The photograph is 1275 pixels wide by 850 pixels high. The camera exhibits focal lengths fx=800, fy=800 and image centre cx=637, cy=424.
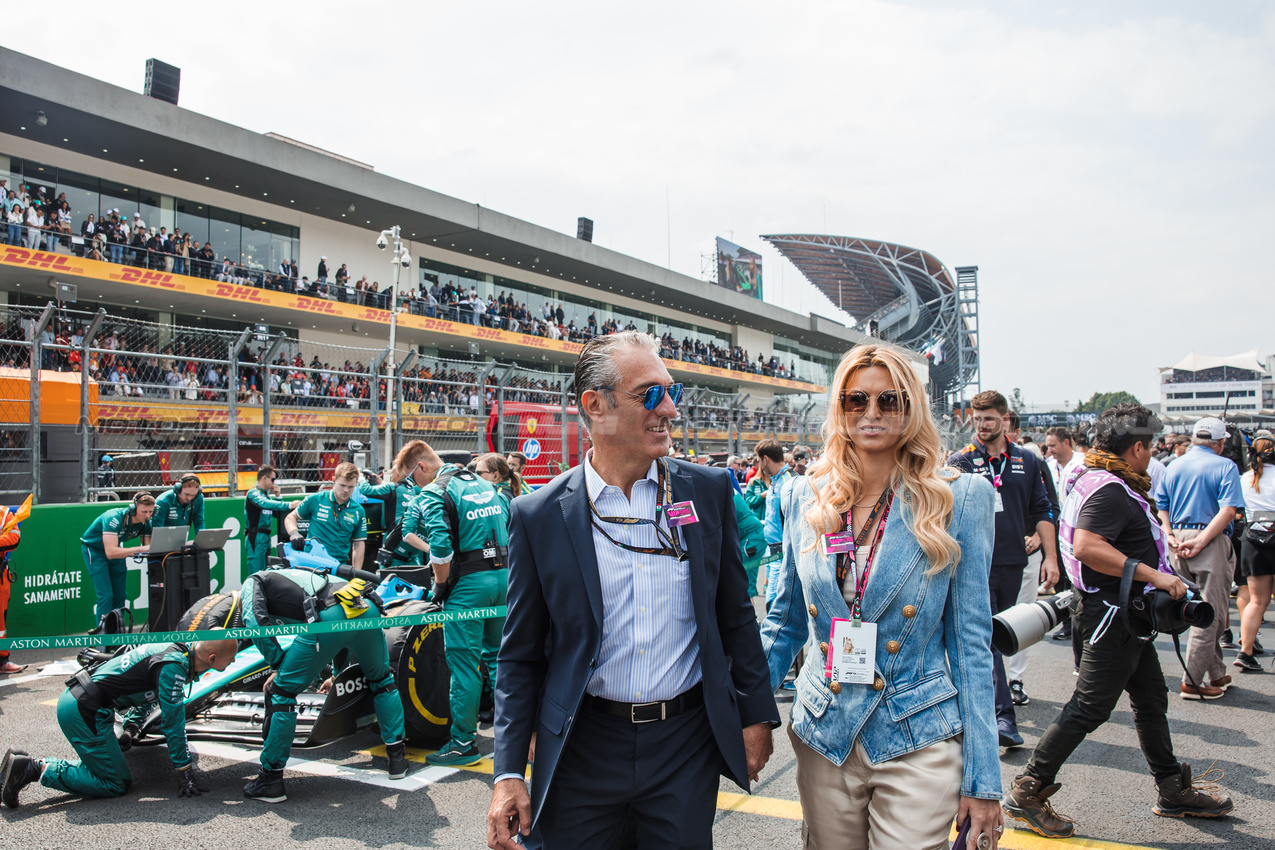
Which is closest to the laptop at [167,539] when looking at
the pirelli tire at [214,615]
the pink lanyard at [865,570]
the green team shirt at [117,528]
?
the green team shirt at [117,528]

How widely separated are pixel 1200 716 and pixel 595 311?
38474mm

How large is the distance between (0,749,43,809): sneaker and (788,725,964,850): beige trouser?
4.22 metres

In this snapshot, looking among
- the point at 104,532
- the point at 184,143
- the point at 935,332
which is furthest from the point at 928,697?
the point at 935,332

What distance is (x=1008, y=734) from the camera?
4594 millimetres

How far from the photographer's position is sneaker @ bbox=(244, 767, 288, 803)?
421 centimetres

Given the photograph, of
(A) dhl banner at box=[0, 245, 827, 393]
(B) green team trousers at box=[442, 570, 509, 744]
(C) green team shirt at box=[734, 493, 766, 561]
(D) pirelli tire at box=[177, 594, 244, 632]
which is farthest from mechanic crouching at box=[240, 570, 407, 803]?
(A) dhl banner at box=[0, 245, 827, 393]

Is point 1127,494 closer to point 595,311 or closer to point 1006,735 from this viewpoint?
point 1006,735

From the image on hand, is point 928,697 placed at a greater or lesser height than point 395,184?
lesser

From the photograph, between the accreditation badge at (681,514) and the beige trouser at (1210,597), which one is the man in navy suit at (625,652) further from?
the beige trouser at (1210,597)

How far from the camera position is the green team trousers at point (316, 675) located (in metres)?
4.26

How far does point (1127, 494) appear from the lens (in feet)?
11.8

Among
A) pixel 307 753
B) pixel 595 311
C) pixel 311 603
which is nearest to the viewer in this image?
pixel 311 603

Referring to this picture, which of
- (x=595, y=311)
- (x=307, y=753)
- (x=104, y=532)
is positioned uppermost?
(x=595, y=311)

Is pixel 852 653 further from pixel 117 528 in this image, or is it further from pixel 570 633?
pixel 117 528
